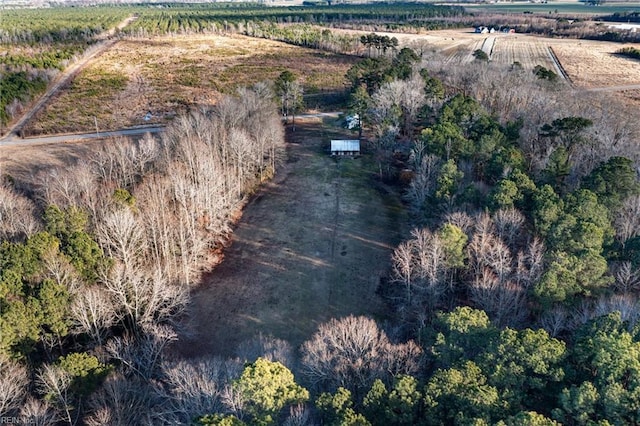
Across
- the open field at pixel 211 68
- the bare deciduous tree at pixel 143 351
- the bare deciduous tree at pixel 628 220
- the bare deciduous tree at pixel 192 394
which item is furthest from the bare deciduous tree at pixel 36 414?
the open field at pixel 211 68

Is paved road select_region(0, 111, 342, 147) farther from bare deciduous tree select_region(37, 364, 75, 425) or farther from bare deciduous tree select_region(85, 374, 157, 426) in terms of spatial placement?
bare deciduous tree select_region(85, 374, 157, 426)

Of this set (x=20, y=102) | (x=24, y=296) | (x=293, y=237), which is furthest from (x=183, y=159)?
(x=20, y=102)

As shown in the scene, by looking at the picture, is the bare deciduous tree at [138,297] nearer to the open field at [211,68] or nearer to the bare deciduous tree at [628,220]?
the bare deciduous tree at [628,220]

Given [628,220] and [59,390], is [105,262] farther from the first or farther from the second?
[628,220]

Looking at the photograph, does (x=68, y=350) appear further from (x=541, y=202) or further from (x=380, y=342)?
(x=541, y=202)

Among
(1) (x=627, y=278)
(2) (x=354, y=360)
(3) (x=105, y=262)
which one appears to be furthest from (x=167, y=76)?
(1) (x=627, y=278)

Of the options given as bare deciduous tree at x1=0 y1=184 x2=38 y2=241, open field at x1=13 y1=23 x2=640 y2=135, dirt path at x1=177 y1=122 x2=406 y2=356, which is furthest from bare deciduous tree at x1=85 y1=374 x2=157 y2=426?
open field at x1=13 y1=23 x2=640 y2=135
